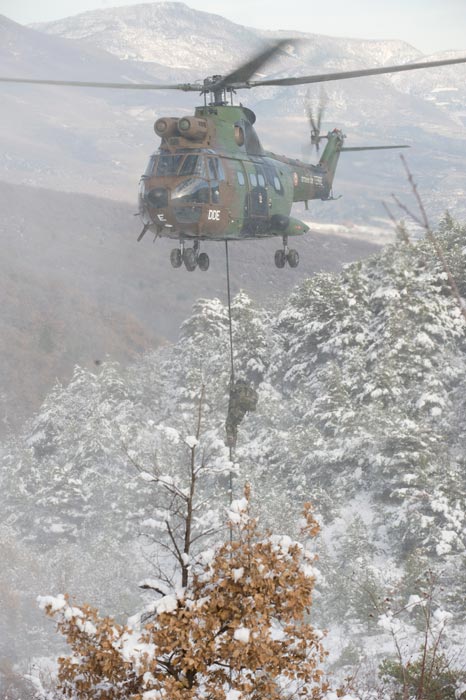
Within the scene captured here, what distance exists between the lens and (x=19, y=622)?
35781mm

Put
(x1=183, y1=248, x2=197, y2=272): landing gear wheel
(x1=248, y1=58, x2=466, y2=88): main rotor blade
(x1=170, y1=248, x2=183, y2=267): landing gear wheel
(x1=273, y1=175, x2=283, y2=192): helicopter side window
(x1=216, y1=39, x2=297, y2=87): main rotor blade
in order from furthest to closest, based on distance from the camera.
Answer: (x1=273, y1=175, x2=283, y2=192): helicopter side window → (x1=170, y1=248, x2=183, y2=267): landing gear wheel → (x1=183, y1=248, x2=197, y2=272): landing gear wheel → (x1=216, y1=39, x2=297, y2=87): main rotor blade → (x1=248, y1=58, x2=466, y2=88): main rotor blade

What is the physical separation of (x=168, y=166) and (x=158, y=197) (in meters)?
0.73

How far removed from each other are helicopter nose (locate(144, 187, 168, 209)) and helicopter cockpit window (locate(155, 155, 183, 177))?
369mm

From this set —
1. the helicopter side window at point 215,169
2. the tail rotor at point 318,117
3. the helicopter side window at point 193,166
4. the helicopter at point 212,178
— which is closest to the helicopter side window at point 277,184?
the helicopter at point 212,178

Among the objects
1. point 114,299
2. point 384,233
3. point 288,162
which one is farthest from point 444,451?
point 114,299

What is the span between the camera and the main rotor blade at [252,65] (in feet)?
41.0

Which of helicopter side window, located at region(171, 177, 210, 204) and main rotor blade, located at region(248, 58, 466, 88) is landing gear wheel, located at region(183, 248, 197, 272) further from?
main rotor blade, located at region(248, 58, 466, 88)

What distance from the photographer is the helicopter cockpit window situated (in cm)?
1546

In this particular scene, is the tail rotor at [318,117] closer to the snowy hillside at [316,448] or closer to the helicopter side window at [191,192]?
the helicopter side window at [191,192]

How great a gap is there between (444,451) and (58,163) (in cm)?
11429

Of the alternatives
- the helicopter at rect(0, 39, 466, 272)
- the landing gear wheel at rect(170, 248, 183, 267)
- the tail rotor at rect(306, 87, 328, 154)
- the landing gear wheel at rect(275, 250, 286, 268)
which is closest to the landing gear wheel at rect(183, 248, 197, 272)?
the helicopter at rect(0, 39, 466, 272)

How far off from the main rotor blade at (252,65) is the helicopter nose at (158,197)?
8.68 ft

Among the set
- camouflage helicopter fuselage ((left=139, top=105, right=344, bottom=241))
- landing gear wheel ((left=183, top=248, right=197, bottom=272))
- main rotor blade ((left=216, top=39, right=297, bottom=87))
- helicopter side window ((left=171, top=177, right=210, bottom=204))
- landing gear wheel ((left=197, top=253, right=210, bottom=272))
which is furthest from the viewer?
landing gear wheel ((left=197, top=253, right=210, bottom=272))

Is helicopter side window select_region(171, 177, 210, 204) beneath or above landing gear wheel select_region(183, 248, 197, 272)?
above
